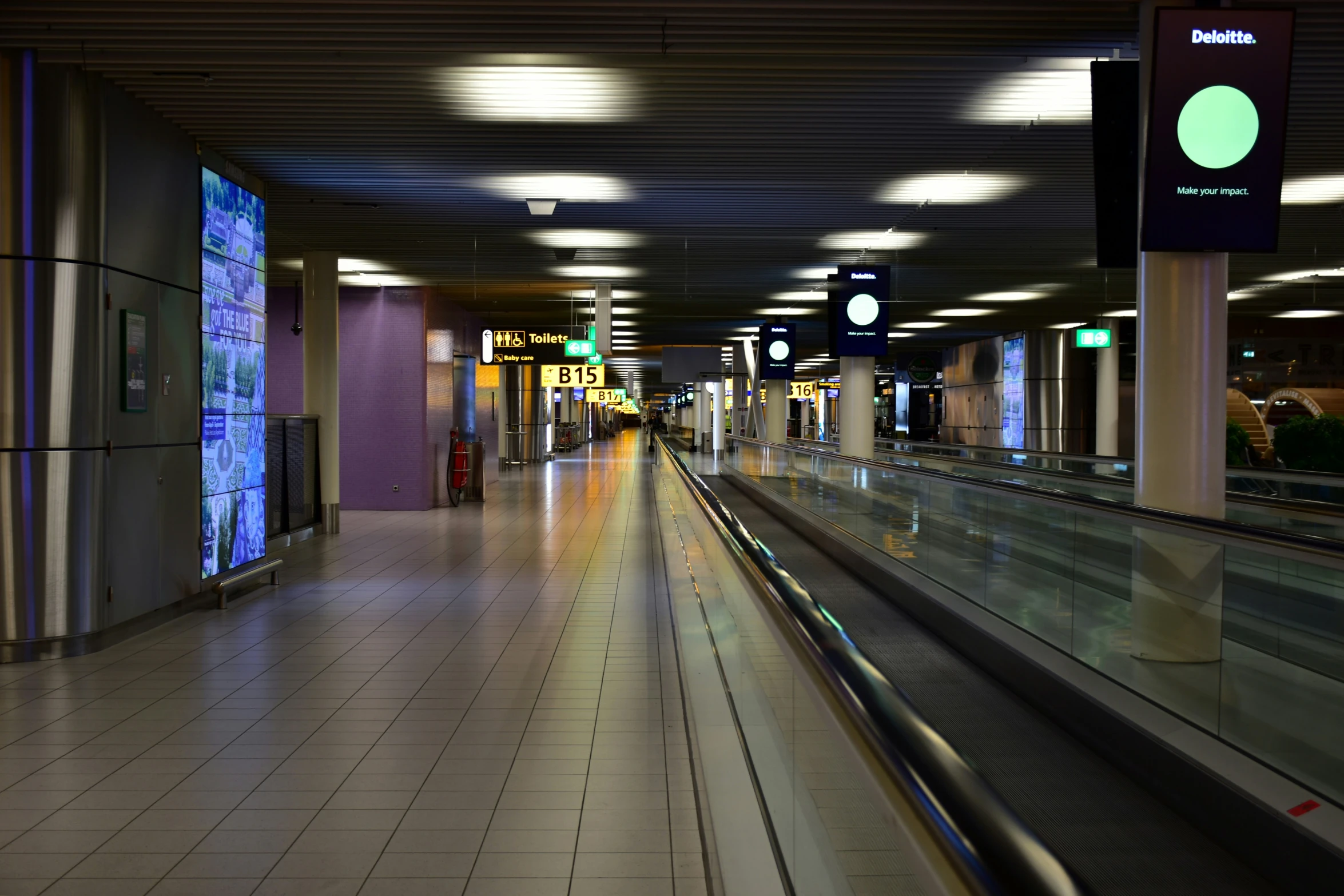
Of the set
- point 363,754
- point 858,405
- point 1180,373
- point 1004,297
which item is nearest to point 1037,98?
point 1180,373

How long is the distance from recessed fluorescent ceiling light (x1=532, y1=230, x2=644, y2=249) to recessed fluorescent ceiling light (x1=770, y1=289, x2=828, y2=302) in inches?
254

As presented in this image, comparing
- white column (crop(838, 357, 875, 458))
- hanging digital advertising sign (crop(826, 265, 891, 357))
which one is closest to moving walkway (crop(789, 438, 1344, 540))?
white column (crop(838, 357, 875, 458))

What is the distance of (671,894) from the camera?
3.38 meters

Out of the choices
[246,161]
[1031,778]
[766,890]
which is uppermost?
[246,161]

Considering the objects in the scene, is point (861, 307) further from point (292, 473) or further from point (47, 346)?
point (47, 346)

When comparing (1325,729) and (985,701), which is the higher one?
(1325,729)

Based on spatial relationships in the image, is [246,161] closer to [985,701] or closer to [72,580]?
[72,580]

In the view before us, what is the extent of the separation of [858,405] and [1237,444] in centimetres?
568

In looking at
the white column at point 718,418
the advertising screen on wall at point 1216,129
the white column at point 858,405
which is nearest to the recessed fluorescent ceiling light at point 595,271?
the white column at point 858,405

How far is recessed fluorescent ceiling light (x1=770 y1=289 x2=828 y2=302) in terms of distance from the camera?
20.7 meters

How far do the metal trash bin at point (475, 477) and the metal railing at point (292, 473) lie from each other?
5010mm

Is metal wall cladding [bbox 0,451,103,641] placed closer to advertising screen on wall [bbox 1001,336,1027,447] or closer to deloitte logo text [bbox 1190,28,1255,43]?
deloitte logo text [bbox 1190,28,1255,43]

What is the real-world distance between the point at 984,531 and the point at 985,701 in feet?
6.74

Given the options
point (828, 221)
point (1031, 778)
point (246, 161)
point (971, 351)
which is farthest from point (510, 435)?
point (1031, 778)
